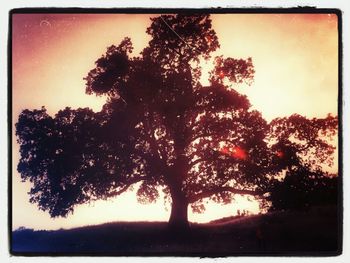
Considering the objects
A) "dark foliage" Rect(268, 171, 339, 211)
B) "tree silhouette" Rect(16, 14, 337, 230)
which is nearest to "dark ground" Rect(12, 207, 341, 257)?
"dark foliage" Rect(268, 171, 339, 211)

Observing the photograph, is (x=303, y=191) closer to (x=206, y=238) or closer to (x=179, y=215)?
(x=206, y=238)

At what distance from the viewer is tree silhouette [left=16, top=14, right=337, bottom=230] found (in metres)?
5.68

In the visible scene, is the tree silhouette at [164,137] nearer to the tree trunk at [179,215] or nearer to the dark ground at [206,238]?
the tree trunk at [179,215]

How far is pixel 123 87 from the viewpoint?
5879mm

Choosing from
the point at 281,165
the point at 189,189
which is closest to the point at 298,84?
the point at 281,165

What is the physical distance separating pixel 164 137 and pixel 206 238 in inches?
57.6

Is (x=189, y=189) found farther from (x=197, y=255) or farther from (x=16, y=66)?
(x=16, y=66)

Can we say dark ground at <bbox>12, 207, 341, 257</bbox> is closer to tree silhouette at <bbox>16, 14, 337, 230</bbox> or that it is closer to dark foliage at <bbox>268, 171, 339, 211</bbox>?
dark foliage at <bbox>268, 171, 339, 211</bbox>

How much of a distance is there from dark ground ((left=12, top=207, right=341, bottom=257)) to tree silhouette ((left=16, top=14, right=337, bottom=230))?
1.14ft

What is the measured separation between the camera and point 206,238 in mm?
5551

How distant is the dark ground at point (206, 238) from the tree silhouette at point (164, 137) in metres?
0.35

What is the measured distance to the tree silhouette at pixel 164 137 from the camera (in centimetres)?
568

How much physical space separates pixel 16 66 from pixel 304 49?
12.6 feet

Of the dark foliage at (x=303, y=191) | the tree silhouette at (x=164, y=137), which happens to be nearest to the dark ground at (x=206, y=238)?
the dark foliage at (x=303, y=191)
